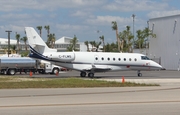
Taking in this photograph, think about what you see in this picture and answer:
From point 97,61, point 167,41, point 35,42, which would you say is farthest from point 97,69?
point 167,41

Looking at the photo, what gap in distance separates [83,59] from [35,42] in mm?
5067

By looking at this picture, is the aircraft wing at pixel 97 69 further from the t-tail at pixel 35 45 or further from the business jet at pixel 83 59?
the t-tail at pixel 35 45

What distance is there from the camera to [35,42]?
3847 centimetres

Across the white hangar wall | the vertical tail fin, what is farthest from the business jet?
the white hangar wall

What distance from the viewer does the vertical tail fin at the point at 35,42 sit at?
3803 cm

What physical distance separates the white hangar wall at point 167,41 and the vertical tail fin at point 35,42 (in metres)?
31.9

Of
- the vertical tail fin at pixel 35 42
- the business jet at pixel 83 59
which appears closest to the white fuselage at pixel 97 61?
the business jet at pixel 83 59

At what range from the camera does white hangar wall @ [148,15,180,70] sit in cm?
6462

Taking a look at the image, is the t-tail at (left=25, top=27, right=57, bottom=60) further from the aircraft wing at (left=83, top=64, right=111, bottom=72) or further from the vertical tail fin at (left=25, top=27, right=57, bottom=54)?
the aircraft wing at (left=83, top=64, right=111, bottom=72)

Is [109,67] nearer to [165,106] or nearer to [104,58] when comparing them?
[104,58]

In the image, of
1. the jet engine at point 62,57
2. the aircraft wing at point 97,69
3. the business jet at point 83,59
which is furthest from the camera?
the aircraft wing at point 97,69

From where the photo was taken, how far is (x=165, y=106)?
14.0m

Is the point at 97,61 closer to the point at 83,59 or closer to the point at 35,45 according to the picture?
the point at 83,59

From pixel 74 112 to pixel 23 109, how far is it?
6.43ft
